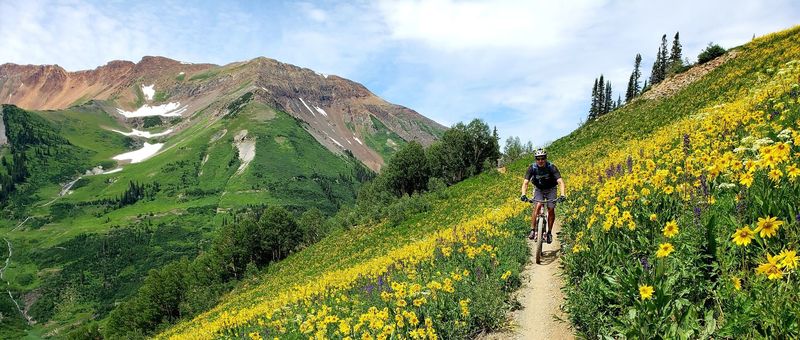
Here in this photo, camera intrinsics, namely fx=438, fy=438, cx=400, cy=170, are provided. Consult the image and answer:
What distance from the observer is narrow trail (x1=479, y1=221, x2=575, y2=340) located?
8320mm

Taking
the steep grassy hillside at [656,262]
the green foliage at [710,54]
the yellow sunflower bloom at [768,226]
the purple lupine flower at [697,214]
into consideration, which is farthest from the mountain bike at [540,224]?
the green foliage at [710,54]

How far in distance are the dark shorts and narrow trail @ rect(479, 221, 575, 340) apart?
152 centimetres

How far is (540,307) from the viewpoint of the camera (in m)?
9.43

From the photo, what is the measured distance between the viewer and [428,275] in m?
12.3

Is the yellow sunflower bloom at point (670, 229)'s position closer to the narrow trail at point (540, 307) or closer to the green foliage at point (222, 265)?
the narrow trail at point (540, 307)

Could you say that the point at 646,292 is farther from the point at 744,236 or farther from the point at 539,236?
the point at 539,236

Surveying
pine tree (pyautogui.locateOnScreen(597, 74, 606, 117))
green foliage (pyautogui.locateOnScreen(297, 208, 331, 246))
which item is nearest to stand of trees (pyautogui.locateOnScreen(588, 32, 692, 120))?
pine tree (pyautogui.locateOnScreen(597, 74, 606, 117))

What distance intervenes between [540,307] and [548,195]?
403cm

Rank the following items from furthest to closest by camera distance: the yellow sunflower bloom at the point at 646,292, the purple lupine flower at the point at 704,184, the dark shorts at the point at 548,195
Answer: the dark shorts at the point at 548,195
the purple lupine flower at the point at 704,184
the yellow sunflower bloom at the point at 646,292

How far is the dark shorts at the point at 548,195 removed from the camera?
1238 cm

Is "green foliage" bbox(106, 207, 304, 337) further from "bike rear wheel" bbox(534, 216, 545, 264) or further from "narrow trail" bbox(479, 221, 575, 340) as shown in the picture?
"narrow trail" bbox(479, 221, 575, 340)

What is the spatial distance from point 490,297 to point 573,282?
5.73 feet

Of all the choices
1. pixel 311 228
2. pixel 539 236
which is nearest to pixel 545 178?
pixel 539 236

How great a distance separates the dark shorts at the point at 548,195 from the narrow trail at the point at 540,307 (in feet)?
4.97
